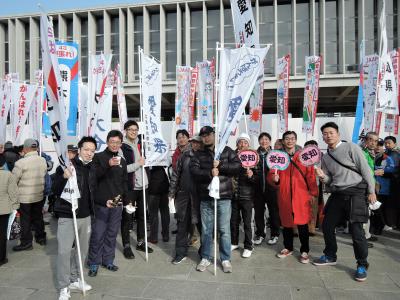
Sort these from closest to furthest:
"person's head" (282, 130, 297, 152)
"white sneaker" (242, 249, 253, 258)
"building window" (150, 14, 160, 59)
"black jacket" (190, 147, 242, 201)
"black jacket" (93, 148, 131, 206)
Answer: "black jacket" (93, 148, 131, 206) < "black jacket" (190, 147, 242, 201) < "white sneaker" (242, 249, 253, 258) < "person's head" (282, 130, 297, 152) < "building window" (150, 14, 160, 59)

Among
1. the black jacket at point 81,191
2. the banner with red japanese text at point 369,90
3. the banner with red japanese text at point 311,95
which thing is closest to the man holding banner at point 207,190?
the black jacket at point 81,191

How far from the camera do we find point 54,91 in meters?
3.59

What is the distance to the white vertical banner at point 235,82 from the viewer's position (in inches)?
171

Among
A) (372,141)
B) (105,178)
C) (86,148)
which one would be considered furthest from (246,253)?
(372,141)

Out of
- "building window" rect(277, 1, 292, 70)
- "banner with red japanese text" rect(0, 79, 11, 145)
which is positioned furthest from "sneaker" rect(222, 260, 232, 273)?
"building window" rect(277, 1, 292, 70)

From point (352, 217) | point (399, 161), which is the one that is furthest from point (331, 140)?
point (399, 161)

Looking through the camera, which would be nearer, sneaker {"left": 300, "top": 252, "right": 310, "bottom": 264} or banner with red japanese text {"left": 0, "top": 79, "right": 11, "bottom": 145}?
sneaker {"left": 300, "top": 252, "right": 310, "bottom": 264}

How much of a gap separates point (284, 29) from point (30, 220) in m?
24.0

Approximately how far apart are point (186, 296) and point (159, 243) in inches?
89.4

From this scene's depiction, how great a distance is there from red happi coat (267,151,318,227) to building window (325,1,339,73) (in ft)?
72.4

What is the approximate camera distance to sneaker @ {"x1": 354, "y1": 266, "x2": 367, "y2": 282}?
405 centimetres

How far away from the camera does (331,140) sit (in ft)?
14.1

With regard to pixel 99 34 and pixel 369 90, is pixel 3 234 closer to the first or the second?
pixel 369 90

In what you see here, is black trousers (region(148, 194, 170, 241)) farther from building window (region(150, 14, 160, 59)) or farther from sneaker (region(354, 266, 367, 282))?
building window (region(150, 14, 160, 59))
